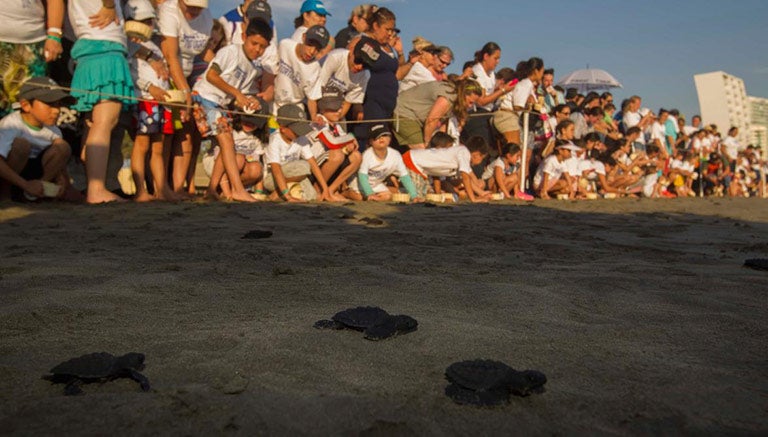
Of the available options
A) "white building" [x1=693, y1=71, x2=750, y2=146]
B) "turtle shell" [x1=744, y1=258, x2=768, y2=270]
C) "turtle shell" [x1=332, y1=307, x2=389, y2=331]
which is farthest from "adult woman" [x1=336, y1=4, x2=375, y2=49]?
"white building" [x1=693, y1=71, x2=750, y2=146]

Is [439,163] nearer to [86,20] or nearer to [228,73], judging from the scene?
[228,73]

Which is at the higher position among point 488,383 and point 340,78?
point 340,78

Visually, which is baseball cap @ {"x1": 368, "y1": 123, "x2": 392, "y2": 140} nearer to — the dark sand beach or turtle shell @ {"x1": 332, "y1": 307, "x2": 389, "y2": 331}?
the dark sand beach

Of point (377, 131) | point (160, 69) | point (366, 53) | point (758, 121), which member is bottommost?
point (377, 131)

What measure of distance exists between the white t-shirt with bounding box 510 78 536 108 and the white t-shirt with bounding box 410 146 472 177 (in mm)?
1233

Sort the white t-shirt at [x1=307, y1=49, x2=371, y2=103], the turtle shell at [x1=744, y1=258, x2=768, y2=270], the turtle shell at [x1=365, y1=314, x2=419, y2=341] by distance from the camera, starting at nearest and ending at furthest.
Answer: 1. the turtle shell at [x1=365, y1=314, x2=419, y2=341]
2. the turtle shell at [x1=744, y1=258, x2=768, y2=270]
3. the white t-shirt at [x1=307, y1=49, x2=371, y2=103]

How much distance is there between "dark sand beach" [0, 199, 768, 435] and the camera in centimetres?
123

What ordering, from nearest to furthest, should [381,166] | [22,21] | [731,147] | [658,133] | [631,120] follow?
[22,21], [381,166], [631,120], [658,133], [731,147]

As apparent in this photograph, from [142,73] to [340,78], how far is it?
195cm

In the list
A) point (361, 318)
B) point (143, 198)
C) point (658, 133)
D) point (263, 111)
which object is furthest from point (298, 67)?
point (658, 133)

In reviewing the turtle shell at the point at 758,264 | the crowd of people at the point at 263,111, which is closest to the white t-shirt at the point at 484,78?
the crowd of people at the point at 263,111

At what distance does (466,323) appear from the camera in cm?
191

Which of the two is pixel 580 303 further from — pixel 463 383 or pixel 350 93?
pixel 350 93

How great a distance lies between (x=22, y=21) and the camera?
4.77m
